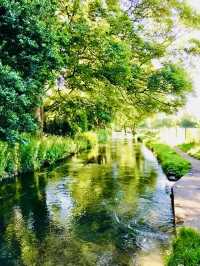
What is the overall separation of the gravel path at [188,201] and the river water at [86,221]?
603 mm

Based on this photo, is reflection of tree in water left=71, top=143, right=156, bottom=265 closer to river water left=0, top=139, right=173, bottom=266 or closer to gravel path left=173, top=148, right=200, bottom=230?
river water left=0, top=139, right=173, bottom=266

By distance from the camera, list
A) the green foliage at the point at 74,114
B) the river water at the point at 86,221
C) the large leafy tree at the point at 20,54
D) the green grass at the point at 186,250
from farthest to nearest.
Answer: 1. the green foliage at the point at 74,114
2. the large leafy tree at the point at 20,54
3. the river water at the point at 86,221
4. the green grass at the point at 186,250

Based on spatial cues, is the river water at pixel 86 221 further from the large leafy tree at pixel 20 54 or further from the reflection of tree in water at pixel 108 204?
the large leafy tree at pixel 20 54

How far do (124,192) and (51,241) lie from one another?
20.9 ft

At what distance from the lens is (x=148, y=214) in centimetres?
1205

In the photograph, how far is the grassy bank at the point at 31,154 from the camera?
755 inches

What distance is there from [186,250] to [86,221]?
590 cm

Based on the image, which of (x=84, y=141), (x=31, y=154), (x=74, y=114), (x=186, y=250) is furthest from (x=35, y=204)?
(x=84, y=141)

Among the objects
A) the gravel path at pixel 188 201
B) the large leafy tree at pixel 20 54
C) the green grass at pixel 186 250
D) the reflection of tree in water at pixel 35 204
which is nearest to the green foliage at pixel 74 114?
the reflection of tree in water at pixel 35 204

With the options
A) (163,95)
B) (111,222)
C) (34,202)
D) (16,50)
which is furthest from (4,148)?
(163,95)

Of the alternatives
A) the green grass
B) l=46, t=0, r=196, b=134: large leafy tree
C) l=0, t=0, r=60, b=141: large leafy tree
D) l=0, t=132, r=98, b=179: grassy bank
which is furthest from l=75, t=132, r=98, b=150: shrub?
the green grass

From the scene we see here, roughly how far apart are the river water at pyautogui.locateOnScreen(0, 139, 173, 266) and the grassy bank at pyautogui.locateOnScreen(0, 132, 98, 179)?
1218mm

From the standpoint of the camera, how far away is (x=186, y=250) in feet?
19.6

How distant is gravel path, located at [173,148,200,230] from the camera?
930cm
